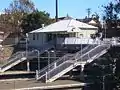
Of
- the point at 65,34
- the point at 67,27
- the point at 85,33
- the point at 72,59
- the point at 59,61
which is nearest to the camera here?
the point at 59,61

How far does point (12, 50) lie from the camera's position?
65250 millimetres

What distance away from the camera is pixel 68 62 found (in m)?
42.4

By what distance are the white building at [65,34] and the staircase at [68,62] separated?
4.52 m

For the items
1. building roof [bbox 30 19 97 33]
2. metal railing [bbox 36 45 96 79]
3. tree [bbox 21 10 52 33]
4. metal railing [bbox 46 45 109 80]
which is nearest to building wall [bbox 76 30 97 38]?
building roof [bbox 30 19 97 33]

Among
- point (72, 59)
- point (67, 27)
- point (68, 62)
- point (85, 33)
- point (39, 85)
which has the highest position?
point (67, 27)

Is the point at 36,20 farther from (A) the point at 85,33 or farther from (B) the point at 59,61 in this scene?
(B) the point at 59,61

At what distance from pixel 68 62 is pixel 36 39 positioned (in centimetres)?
1953

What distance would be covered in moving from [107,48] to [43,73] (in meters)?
7.43

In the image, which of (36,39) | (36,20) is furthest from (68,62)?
(36,20)

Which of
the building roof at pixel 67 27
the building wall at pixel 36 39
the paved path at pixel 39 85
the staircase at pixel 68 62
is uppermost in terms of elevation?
the building roof at pixel 67 27

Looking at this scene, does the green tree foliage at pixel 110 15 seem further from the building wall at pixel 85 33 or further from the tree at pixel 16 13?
the tree at pixel 16 13

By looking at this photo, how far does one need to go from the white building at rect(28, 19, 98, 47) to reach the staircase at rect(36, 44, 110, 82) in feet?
14.8

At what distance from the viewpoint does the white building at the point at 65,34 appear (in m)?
51.5

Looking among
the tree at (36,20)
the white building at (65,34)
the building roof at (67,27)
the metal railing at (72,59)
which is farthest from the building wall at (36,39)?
the metal railing at (72,59)
